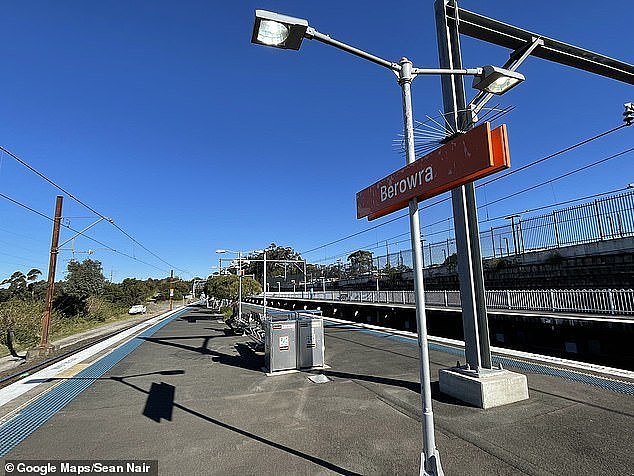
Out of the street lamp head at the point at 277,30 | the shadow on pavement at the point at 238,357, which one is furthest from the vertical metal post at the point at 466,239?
the shadow on pavement at the point at 238,357

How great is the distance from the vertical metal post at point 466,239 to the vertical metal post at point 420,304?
7.54 feet

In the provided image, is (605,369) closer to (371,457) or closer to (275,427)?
(371,457)

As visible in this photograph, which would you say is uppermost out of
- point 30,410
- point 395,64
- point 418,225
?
point 395,64

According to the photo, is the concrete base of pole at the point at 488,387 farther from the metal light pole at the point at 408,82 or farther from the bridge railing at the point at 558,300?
the bridge railing at the point at 558,300

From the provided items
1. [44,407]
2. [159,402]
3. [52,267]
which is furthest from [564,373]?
[52,267]

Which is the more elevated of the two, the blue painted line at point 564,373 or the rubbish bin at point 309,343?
the rubbish bin at point 309,343

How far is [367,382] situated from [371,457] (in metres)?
3.48

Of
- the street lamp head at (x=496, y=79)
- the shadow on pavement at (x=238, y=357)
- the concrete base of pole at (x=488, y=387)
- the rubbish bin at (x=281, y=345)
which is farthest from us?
the shadow on pavement at (x=238, y=357)

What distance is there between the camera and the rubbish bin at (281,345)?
880 centimetres

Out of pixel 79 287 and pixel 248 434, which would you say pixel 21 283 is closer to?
pixel 79 287

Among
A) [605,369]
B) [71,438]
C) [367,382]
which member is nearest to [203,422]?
[71,438]

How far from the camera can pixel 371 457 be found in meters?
4.04

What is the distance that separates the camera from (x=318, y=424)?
5180 mm

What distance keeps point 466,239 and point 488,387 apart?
2.49 m
